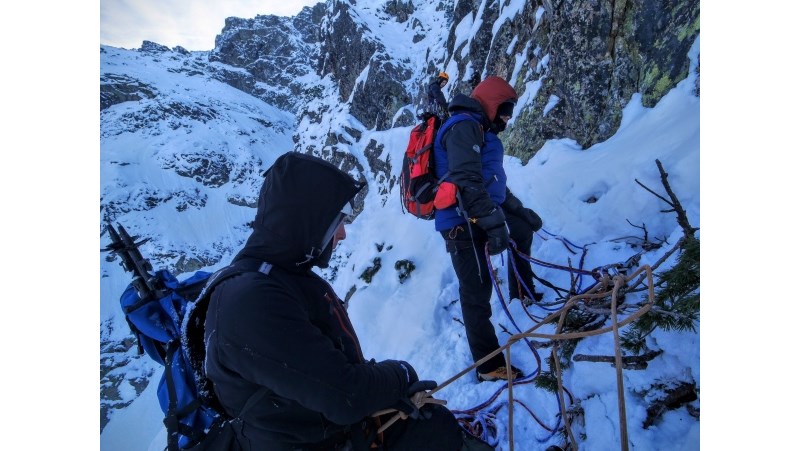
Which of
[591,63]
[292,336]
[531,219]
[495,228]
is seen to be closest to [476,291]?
[495,228]

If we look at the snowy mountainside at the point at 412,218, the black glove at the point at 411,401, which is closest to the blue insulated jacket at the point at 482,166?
the snowy mountainside at the point at 412,218

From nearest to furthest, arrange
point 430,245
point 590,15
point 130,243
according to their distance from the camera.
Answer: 1. point 130,243
2. point 590,15
3. point 430,245

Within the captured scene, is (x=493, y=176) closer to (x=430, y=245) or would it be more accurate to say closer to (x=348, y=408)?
(x=348, y=408)

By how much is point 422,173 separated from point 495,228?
2.62ft

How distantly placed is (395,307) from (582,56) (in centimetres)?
497

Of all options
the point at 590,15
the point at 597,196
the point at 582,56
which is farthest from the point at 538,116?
the point at 597,196

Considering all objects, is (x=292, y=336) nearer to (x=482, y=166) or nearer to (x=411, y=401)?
(x=411, y=401)

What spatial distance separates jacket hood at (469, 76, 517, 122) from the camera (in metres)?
3.14

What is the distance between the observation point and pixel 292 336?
1.41 m

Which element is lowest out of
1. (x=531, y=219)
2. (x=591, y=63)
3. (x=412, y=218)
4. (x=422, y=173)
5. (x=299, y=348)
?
(x=299, y=348)

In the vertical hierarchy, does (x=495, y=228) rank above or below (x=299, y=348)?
above
